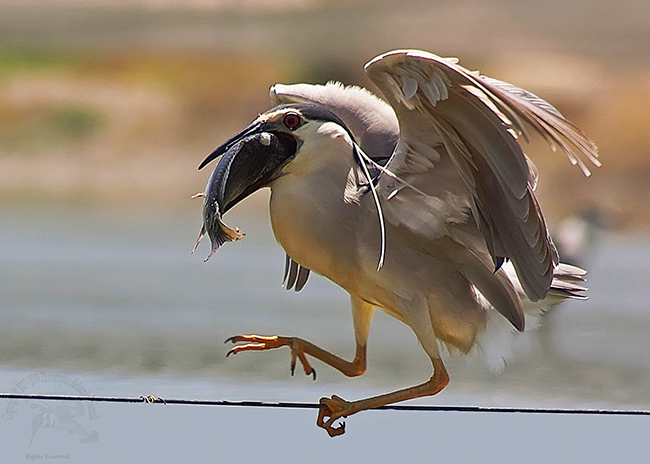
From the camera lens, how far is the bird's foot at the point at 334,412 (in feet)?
4.06

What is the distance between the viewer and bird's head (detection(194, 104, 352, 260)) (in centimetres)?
111

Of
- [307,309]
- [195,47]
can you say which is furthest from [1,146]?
[307,309]

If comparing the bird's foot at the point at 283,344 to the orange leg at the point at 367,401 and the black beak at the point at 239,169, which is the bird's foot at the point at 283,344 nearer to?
the orange leg at the point at 367,401

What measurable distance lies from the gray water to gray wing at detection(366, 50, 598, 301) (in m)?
0.20

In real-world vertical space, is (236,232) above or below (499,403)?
above

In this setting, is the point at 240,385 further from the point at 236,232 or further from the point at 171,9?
the point at 171,9

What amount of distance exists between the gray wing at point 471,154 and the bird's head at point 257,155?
3.4 inches

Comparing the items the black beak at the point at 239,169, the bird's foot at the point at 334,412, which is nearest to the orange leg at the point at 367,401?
the bird's foot at the point at 334,412

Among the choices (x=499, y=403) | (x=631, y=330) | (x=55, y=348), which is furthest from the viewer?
(x=631, y=330)

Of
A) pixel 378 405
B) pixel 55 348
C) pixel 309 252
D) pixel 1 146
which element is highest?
pixel 309 252

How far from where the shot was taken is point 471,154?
3.75 feet

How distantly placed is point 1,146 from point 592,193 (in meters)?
1.83

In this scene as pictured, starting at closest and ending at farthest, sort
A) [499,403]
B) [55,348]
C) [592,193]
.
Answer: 1. [499,403]
2. [55,348]
3. [592,193]

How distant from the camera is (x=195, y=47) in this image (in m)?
3.52
